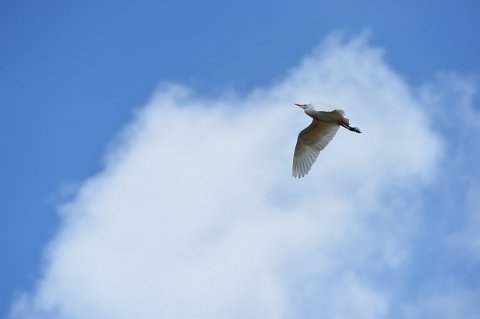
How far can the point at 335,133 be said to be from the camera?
84.5ft

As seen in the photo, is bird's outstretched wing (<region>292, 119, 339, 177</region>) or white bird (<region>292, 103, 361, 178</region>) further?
bird's outstretched wing (<region>292, 119, 339, 177</region>)

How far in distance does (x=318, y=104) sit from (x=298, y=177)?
2563mm

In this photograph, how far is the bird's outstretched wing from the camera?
2547cm

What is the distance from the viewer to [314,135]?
25625 mm

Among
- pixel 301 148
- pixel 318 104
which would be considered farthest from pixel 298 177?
pixel 318 104

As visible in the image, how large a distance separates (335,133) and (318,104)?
1454 mm

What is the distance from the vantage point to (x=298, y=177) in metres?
25.9

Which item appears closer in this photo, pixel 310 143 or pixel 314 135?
pixel 314 135

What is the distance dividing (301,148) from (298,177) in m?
0.92

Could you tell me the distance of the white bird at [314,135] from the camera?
2470cm

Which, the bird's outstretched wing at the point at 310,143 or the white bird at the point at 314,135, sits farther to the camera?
the bird's outstretched wing at the point at 310,143

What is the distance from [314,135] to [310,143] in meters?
0.33

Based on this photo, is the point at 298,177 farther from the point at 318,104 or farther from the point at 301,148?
the point at 318,104

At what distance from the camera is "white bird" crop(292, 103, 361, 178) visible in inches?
973
